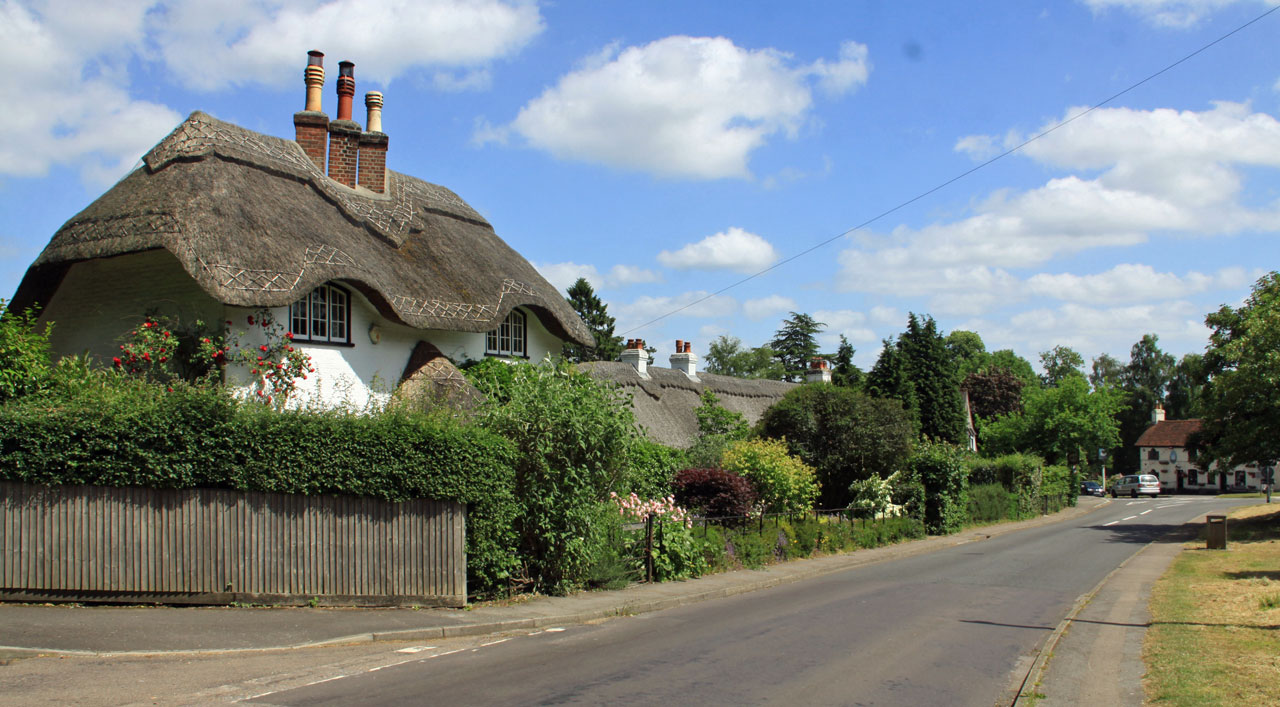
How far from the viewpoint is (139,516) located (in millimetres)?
11281

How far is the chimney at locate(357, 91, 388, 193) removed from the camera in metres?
21.7

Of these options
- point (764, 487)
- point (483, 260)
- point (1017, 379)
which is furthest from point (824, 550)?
point (1017, 379)

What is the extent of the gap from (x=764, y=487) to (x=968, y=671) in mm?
11700

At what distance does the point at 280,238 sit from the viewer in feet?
53.4

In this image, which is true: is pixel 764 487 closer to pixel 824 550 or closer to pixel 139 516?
pixel 824 550

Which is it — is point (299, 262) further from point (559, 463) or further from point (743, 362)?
point (743, 362)

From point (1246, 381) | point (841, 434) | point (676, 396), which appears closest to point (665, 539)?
point (841, 434)

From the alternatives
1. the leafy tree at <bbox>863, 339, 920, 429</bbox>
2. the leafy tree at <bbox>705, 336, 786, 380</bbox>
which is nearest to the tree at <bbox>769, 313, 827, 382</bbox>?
the leafy tree at <bbox>705, 336, 786, 380</bbox>

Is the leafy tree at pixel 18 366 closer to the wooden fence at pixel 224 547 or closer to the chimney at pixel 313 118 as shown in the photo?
the wooden fence at pixel 224 547

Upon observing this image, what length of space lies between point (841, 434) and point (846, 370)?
1055 inches

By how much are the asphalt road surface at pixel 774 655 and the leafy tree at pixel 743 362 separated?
6462 cm

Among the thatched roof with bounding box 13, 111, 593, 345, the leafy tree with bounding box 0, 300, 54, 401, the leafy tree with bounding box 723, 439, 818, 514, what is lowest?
the leafy tree with bounding box 723, 439, 818, 514

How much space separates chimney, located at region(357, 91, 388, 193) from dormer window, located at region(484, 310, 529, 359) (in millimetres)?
4385

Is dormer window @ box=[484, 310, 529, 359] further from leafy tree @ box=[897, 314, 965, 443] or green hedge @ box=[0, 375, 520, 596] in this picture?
leafy tree @ box=[897, 314, 965, 443]
